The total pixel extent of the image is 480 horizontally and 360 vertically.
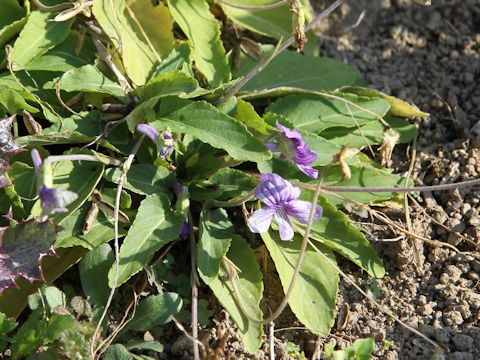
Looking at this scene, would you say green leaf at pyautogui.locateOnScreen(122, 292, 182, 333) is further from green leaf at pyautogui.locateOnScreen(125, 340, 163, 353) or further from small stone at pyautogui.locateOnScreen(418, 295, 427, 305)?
small stone at pyautogui.locateOnScreen(418, 295, 427, 305)

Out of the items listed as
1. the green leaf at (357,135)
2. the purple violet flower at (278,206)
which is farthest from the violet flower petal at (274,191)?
the green leaf at (357,135)

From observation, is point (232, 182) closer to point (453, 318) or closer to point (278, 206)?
point (278, 206)

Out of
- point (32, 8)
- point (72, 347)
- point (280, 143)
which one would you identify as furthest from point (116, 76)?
point (72, 347)

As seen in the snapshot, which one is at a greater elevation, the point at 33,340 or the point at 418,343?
the point at 33,340

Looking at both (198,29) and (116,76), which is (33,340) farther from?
(198,29)

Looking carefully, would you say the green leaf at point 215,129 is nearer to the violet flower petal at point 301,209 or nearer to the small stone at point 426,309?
the violet flower petal at point 301,209

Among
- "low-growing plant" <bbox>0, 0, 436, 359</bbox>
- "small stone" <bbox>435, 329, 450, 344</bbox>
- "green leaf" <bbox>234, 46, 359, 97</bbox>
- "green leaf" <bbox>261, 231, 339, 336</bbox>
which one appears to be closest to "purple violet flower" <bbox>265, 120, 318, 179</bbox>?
"low-growing plant" <bbox>0, 0, 436, 359</bbox>
